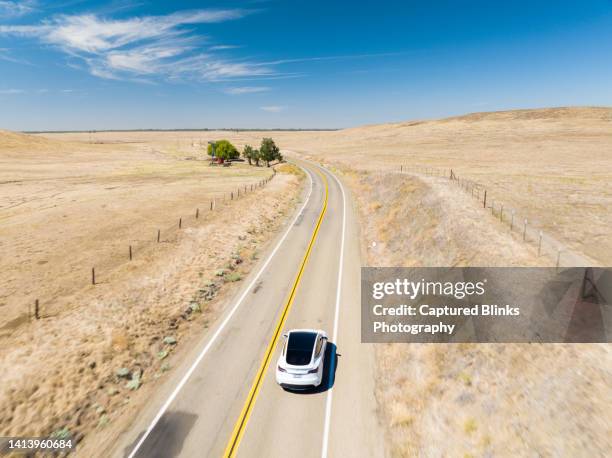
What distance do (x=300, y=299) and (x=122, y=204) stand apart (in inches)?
1574

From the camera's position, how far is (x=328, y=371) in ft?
48.8

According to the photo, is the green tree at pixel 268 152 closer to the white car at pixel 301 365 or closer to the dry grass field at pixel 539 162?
the dry grass field at pixel 539 162

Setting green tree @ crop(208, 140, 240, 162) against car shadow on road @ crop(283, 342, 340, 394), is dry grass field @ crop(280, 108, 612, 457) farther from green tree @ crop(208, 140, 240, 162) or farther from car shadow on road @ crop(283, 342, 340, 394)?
green tree @ crop(208, 140, 240, 162)

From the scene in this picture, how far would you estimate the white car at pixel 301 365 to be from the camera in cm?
1331

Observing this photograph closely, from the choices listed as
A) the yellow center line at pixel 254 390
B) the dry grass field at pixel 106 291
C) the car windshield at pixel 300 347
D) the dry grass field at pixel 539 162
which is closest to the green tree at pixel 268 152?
the dry grass field at pixel 539 162

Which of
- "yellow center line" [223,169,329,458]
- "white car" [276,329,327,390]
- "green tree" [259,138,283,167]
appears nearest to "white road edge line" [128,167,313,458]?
"yellow center line" [223,169,329,458]

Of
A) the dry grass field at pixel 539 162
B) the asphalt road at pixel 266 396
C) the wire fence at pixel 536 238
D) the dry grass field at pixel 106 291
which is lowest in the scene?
the asphalt road at pixel 266 396

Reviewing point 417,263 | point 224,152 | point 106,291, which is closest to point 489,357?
point 417,263

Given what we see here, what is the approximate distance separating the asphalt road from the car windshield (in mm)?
1457

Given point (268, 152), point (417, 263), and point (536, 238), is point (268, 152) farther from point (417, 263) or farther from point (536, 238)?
point (536, 238)

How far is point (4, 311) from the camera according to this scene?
64.4 feet

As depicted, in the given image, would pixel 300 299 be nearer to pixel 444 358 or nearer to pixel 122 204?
pixel 444 358

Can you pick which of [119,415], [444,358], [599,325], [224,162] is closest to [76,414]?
[119,415]

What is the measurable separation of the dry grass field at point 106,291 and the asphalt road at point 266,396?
4.60 ft
